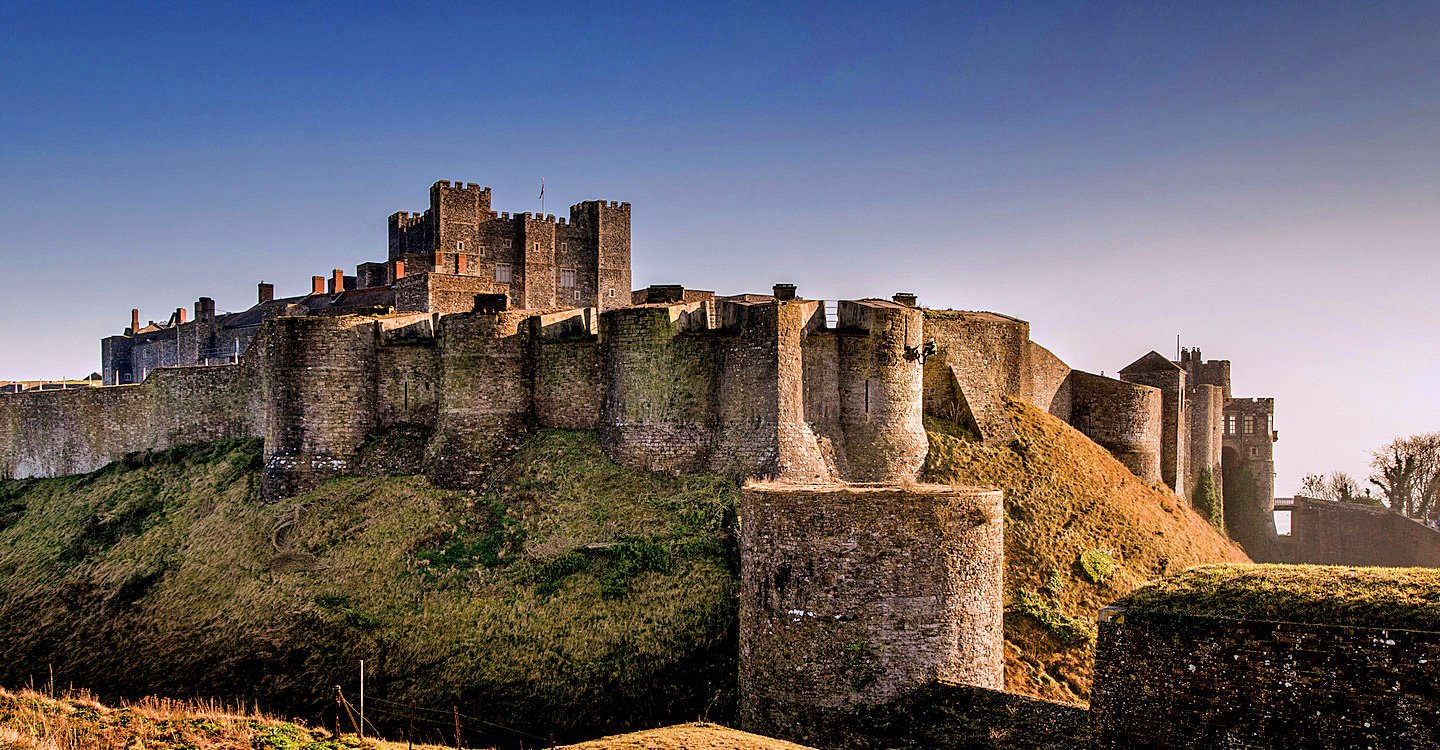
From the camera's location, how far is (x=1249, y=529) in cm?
4319

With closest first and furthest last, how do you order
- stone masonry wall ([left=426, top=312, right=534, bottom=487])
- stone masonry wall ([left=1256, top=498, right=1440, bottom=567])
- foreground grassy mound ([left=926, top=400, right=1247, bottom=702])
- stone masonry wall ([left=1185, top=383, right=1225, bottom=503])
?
foreground grassy mound ([left=926, top=400, right=1247, bottom=702]), stone masonry wall ([left=426, top=312, right=534, bottom=487]), stone masonry wall ([left=1185, top=383, right=1225, bottom=503]), stone masonry wall ([left=1256, top=498, right=1440, bottom=567])

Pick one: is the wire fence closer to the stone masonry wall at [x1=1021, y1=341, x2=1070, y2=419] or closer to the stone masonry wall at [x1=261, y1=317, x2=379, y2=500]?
the stone masonry wall at [x1=261, y1=317, x2=379, y2=500]

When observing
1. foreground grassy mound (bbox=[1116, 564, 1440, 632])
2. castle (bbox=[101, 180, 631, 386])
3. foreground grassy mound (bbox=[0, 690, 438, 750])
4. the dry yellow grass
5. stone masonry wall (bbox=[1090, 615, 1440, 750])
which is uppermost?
castle (bbox=[101, 180, 631, 386])

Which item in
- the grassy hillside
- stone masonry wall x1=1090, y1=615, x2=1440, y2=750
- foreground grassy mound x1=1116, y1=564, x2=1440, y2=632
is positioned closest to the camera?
stone masonry wall x1=1090, y1=615, x2=1440, y2=750

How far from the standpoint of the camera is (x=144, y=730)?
13484mm

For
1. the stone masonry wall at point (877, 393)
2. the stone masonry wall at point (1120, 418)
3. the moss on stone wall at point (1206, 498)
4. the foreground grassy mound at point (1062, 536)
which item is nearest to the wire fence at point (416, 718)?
the foreground grassy mound at point (1062, 536)

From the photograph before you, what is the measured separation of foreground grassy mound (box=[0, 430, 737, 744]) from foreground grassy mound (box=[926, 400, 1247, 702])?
256 inches

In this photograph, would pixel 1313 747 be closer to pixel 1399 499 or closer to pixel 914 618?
pixel 914 618

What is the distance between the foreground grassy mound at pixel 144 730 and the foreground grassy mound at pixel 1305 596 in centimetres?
1092

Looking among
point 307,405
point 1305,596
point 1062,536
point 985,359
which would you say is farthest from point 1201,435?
point 307,405

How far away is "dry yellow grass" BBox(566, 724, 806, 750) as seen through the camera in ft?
47.1

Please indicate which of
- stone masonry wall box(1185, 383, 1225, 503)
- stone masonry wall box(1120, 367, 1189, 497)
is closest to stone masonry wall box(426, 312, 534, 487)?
stone masonry wall box(1120, 367, 1189, 497)

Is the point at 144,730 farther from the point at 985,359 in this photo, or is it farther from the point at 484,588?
the point at 985,359

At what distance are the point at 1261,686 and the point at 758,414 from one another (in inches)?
453
